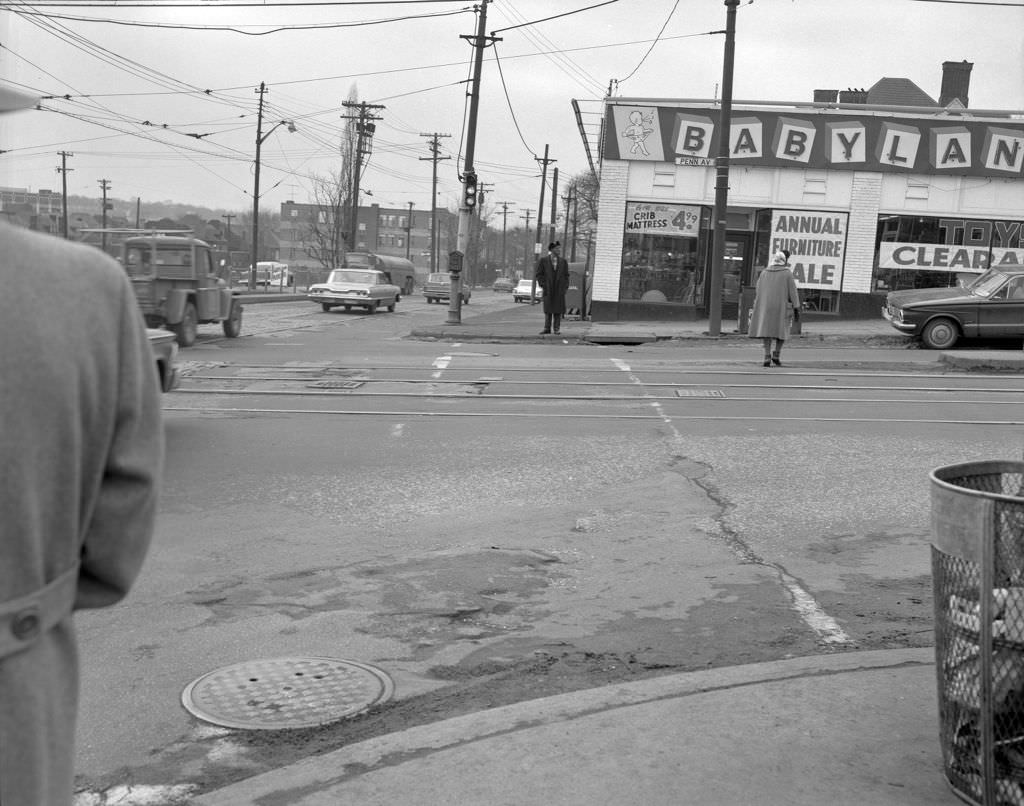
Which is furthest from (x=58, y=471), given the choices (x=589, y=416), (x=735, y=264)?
(x=735, y=264)

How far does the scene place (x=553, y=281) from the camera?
22844mm

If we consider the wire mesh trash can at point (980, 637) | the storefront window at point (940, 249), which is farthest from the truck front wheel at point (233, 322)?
the wire mesh trash can at point (980, 637)

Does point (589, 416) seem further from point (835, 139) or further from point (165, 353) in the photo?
point (835, 139)

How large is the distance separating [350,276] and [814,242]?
15.7m

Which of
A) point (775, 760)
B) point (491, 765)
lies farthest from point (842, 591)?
point (491, 765)

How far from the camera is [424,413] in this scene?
38.7 feet

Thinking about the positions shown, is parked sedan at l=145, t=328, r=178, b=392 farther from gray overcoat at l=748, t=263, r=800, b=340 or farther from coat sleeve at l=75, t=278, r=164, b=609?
gray overcoat at l=748, t=263, r=800, b=340

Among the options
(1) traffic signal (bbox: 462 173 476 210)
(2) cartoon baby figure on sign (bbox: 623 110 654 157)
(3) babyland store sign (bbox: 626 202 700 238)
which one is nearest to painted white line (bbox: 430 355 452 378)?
(1) traffic signal (bbox: 462 173 476 210)

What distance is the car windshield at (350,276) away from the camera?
3669 centimetres

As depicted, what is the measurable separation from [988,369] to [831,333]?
6.95m

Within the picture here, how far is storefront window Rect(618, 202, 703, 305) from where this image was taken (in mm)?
28188

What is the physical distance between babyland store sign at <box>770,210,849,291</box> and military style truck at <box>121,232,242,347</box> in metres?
14.5

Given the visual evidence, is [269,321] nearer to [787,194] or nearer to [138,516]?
[787,194]

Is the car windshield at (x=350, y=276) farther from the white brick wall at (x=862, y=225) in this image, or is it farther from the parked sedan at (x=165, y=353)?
the parked sedan at (x=165, y=353)
